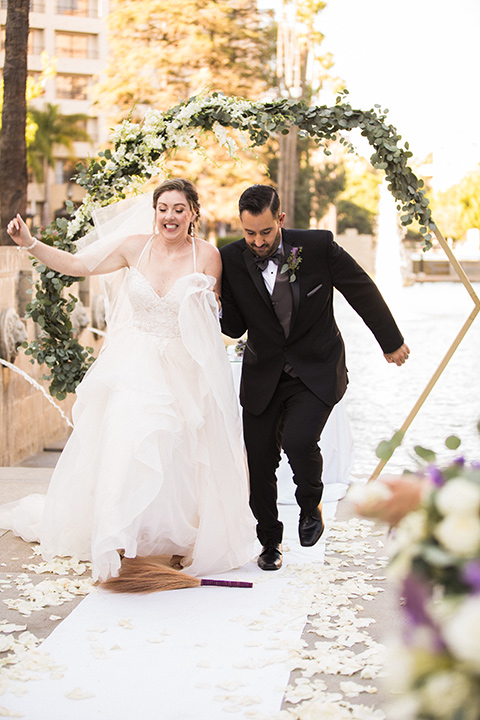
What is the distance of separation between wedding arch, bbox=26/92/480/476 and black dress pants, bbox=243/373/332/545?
3.70 feet

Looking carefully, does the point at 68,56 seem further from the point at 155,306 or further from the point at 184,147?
the point at 155,306

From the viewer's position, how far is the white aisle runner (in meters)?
3.24

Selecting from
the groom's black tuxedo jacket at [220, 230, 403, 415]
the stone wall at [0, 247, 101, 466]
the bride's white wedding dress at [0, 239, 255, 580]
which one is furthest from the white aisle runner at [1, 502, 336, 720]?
the stone wall at [0, 247, 101, 466]

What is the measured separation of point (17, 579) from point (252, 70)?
33362 millimetres

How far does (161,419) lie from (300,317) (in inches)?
35.6

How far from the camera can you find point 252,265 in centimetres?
485

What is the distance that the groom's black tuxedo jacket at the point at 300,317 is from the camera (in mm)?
4820

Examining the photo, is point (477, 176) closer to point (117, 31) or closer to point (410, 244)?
point (410, 244)

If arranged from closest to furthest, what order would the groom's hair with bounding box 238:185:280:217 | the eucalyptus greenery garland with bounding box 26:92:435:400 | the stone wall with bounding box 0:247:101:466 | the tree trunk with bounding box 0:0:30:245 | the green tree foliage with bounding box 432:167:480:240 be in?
the groom's hair with bounding box 238:185:280:217, the eucalyptus greenery garland with bounding box 26:92:435:400, the stone wall with bounding box 0:247:101:466, the tree trunk with bounding box 0:0:30:245, the green tree foliage with bounding box 432:167:480:240

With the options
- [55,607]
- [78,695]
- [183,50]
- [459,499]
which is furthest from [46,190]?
[459,499]

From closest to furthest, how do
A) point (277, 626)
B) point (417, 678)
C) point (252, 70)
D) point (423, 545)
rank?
point (417, 678) → point (423, 545) → point (277, 626) → point (252, 70)

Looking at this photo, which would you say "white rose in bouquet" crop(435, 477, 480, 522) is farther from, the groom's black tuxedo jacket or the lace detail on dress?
the lace detail on dress

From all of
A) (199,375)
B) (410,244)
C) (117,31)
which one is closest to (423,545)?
(199,375)

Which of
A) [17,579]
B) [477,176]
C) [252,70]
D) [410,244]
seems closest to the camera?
Result: [17,579]
